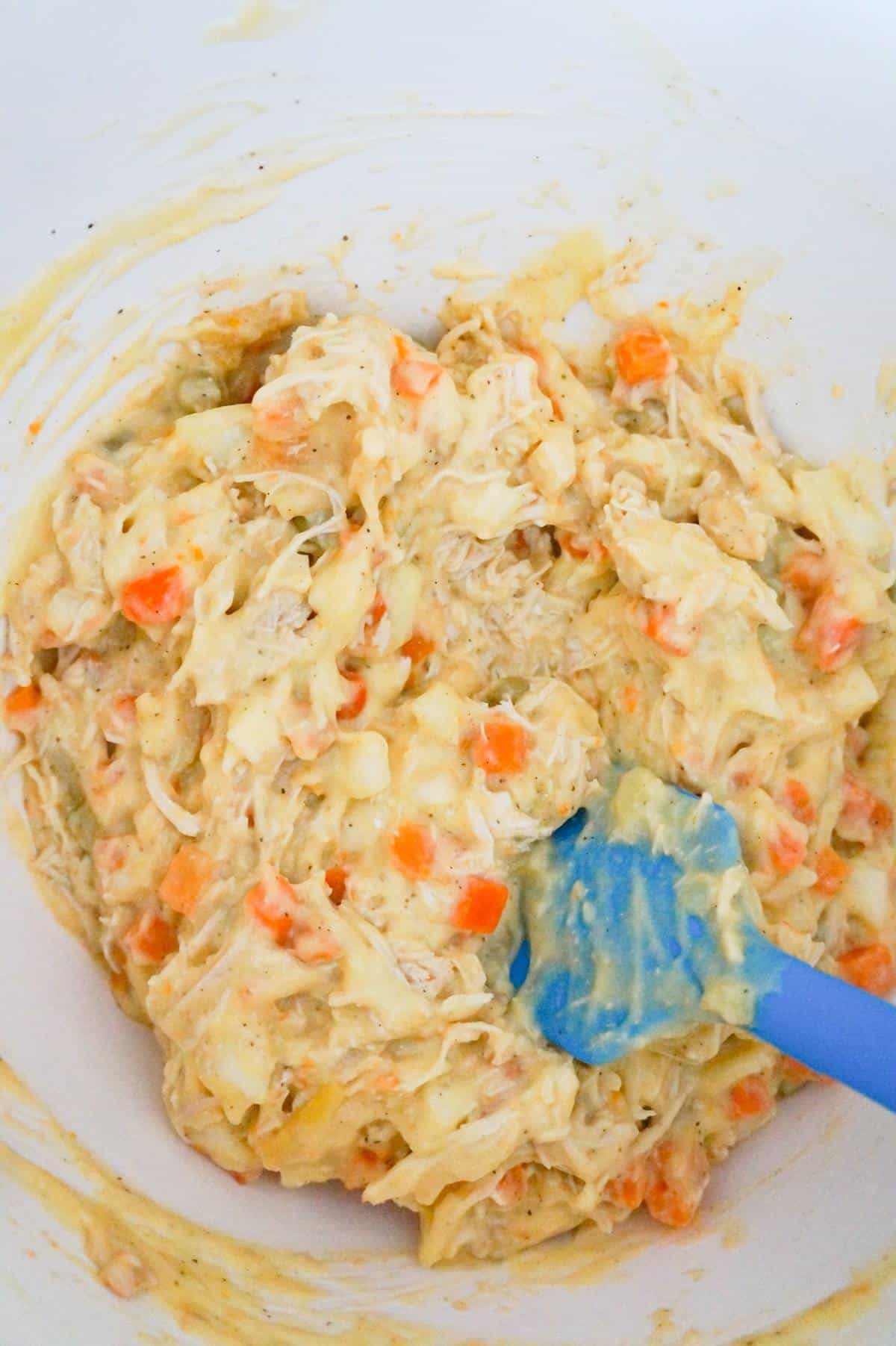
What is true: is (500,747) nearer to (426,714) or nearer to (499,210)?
(426,714)

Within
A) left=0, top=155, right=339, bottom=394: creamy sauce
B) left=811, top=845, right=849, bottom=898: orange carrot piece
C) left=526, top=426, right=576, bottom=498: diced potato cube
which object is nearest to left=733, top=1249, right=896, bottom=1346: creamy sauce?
left=811, top=845, right=849, bottom=898: orange carrot piece

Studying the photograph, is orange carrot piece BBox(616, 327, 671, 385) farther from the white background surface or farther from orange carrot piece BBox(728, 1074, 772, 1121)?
orange carrot piece BBox(728, 1074, 772, 1121)

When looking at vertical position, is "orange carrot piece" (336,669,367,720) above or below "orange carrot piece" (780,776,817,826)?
above

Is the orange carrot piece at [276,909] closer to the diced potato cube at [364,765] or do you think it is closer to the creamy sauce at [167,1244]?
the diced potato cube at [364,765]

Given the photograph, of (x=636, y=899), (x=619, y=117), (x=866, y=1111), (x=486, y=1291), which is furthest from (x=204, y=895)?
(x=619, y=117)

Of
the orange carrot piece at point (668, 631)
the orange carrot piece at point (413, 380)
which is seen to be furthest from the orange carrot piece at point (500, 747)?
the orange carrot piece at point (413, 380)
